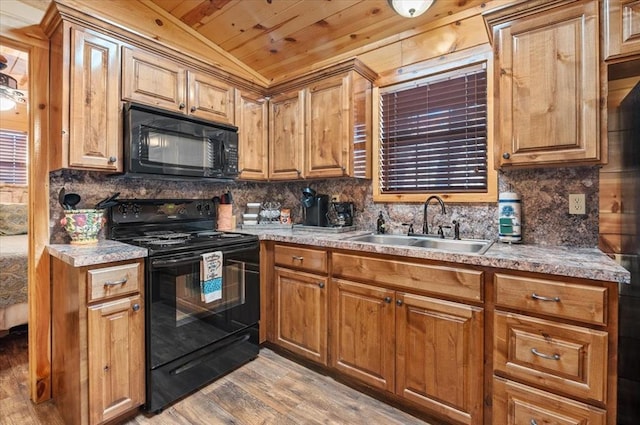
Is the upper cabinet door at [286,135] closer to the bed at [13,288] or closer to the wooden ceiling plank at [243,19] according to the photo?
the wooden ceiling plank at [243,19]

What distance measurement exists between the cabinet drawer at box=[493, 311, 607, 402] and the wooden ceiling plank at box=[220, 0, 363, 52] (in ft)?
7.48

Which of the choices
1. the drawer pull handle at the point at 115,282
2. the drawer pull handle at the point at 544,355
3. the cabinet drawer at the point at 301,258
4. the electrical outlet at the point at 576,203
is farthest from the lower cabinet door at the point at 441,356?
the drawer pull handle at the point at 115,282

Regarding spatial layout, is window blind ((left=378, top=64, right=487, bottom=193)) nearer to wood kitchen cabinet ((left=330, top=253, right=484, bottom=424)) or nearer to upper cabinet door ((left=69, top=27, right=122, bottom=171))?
wood kitchen cabinet ((left=330, top=253, right=484, bottom=424))

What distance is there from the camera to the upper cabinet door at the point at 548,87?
151cm

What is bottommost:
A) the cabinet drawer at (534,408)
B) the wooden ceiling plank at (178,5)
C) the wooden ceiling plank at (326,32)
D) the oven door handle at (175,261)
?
the cabinet drawer at (534,408)

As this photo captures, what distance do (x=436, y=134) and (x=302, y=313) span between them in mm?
1632

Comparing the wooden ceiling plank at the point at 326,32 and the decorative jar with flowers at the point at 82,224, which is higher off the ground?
the wooden ceiling plank at the point at 326,32

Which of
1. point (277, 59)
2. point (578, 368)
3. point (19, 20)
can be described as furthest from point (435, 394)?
point (19, 20)

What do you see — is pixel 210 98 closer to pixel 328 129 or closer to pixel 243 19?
pixel 243 19

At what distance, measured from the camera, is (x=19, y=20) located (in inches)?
71.7

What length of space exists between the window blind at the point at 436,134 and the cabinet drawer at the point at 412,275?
812mm

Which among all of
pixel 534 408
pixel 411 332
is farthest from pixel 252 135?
pixel 534 408

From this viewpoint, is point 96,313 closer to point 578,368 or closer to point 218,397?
point 218,397

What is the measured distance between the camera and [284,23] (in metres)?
2.53
